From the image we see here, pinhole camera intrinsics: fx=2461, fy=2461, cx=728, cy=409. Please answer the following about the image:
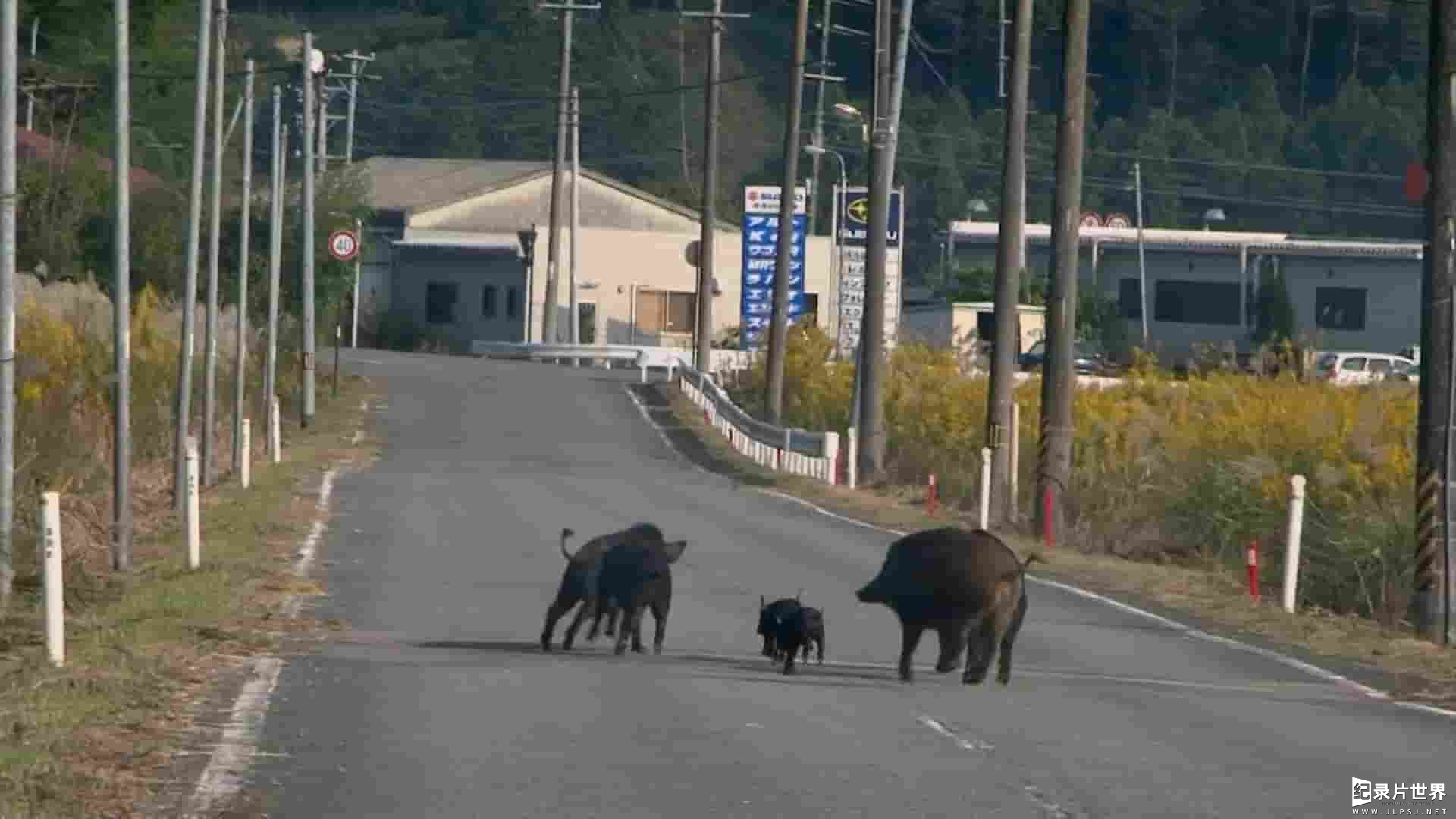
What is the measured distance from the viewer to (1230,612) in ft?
65.7

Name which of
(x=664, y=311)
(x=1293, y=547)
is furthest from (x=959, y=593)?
(x=664, y=311)

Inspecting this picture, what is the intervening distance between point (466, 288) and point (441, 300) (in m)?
1.26

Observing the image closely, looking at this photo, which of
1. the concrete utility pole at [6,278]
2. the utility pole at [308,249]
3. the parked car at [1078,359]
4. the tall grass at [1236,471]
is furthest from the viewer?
the parked car at [1078,359]

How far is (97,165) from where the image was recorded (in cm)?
5412

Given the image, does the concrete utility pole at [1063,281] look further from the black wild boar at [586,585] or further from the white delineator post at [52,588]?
the white delineator post at [52,588]

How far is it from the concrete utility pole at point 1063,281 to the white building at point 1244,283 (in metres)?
42.3

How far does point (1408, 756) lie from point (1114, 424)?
2107cm

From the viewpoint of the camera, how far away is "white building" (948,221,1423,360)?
238 feet

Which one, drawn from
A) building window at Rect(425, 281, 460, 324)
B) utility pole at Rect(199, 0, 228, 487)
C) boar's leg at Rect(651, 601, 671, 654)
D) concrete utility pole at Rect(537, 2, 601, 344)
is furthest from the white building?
boar's leg at Rect(651, 601, 671, 654)

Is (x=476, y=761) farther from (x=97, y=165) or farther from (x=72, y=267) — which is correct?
(x=97, y=165)

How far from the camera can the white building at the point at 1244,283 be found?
72.6 m

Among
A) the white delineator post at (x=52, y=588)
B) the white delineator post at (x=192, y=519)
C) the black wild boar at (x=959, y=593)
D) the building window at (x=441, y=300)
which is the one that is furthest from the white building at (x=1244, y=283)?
the white delineator post at (x=52, y=588)

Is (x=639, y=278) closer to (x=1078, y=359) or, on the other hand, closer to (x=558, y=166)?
(x=558, y=166)

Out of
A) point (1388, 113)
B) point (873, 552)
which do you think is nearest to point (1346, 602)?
point (873, 552)
